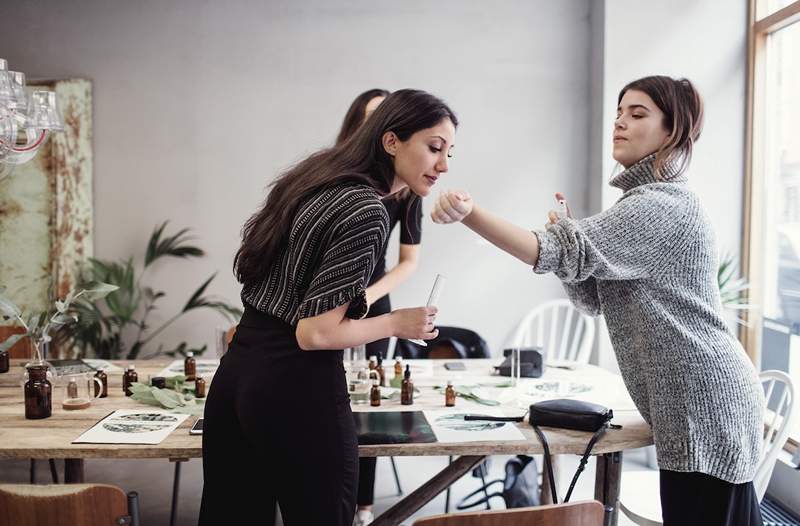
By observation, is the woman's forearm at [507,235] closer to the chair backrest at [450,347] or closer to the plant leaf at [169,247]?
the chair backrest at [450,347]

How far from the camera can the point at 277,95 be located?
14.1ft

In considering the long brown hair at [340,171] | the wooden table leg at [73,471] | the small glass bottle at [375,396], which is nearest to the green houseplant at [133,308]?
the wooden table leg at [73,471]

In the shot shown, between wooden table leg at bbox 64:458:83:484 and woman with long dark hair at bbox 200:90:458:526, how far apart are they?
679 mm

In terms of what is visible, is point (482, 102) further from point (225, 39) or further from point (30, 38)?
point (30, 38)

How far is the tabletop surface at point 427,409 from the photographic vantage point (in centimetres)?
→ 178

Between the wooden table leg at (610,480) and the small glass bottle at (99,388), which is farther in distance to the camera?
the small glass bottle at (99,388)

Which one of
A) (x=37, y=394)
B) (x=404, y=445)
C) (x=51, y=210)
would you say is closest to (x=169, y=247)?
(x=51, y=210)

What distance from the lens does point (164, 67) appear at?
4.27 meters

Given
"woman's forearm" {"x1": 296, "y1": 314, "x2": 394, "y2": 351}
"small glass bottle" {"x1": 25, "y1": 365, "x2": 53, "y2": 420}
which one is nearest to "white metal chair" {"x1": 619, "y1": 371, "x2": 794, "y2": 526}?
"woman's forearm" {"x1": 296, "y1": 314, "x2": 394, "y2": 351}

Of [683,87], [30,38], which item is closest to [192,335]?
[30,38]

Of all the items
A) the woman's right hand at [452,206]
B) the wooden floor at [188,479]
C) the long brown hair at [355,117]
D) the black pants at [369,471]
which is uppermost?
the long brown hair at [355,117]

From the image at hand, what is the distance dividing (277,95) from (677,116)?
2.97 metres

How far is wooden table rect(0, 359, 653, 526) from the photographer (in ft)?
5.82

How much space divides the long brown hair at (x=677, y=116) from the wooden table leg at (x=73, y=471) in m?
1.73
